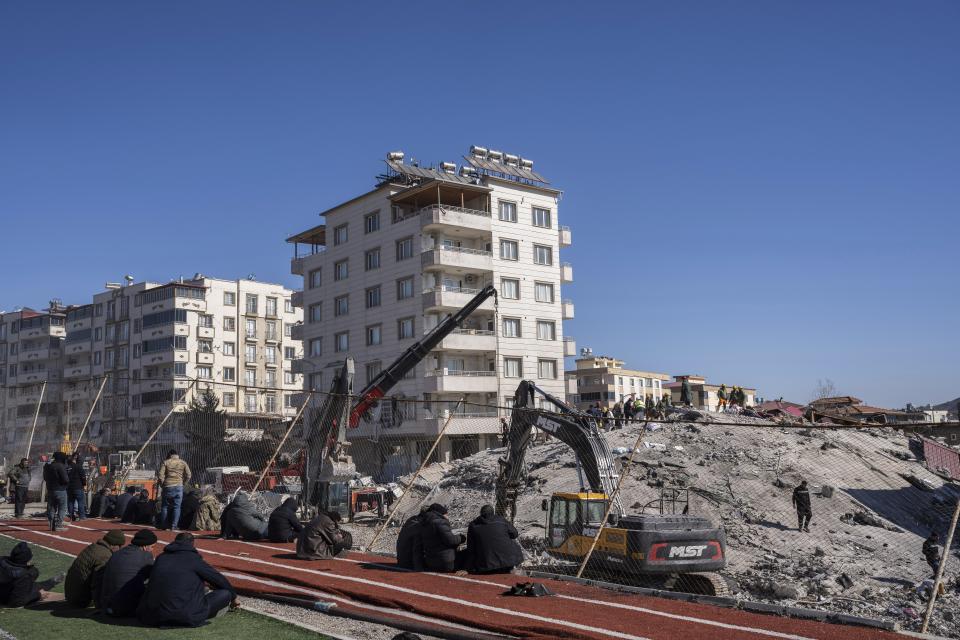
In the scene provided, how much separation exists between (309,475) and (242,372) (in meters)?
65.0

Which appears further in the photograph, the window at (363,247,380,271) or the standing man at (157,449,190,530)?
the window at (363,247,380,271)

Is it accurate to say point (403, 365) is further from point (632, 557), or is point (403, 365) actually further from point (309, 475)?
point (632, 557)

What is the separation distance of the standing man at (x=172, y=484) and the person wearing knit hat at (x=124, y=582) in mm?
11342

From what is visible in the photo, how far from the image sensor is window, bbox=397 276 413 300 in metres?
57.8

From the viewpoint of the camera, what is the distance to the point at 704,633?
10164 millimetres

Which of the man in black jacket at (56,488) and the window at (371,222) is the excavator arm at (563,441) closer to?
the man in black jacket at (56,488)

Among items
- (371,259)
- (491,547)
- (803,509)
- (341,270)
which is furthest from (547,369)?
(491,547)

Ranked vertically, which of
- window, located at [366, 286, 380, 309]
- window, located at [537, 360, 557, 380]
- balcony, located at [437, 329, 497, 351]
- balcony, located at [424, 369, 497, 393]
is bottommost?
balcony, located at [424, 369, 497, 393]

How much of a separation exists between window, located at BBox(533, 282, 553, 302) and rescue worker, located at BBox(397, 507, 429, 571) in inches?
1776

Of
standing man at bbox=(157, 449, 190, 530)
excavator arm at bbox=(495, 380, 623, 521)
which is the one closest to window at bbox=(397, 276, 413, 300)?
excavator arm at bbox=(495, 380, 623, 521)

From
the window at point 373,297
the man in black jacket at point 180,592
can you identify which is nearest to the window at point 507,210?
the window at point 373,297

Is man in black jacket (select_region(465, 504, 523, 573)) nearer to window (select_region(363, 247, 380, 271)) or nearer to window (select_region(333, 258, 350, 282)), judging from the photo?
window (select_region(363, 247, 380, 271))

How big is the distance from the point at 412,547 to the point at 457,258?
4206 centimetres

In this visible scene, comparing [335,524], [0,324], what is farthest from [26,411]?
[335,524]
